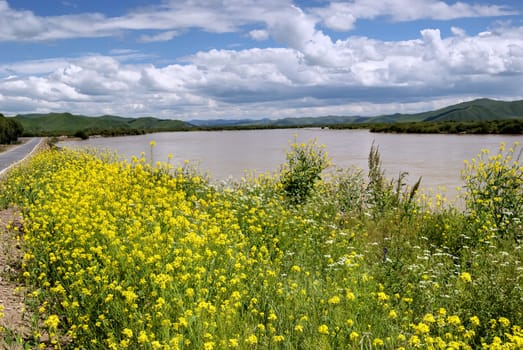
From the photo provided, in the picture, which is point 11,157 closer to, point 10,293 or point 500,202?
→ point 10,293

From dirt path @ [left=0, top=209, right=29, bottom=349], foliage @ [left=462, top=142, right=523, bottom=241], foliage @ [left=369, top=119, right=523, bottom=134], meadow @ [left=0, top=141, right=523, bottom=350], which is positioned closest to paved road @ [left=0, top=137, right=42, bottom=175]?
dirt path @ [left=0, top=209, right=29, bottom=349]

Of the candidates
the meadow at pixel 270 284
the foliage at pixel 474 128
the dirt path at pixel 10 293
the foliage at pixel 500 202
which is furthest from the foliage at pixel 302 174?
the foliage at pixel 474 128

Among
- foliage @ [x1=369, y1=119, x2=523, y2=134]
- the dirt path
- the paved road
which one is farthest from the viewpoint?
foliage @ [x1=369, y1=119, x2=523, y2=134]

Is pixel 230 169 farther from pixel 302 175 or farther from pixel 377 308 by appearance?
pixel 377 308

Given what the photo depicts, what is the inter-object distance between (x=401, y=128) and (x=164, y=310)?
83325 millimetres

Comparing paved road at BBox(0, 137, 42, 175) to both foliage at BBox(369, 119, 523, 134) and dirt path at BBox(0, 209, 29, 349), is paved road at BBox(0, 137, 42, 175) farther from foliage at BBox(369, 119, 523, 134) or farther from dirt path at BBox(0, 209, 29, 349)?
foliage at BBox(369, 119, 523, 134)

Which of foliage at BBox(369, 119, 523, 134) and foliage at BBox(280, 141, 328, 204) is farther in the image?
foliage at BBox(369, 119, 523, 134)

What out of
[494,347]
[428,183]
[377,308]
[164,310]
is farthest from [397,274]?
[428,183]

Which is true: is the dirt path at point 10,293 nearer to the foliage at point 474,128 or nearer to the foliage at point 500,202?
the foliage at point 500,202

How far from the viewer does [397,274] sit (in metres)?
6.02

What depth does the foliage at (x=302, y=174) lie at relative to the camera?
1144 centimetres

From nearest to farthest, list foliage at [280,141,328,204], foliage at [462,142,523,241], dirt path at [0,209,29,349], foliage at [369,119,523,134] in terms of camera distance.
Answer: dirt path at [0,209,29,349]
foliage at [462,142,523,241]
foliage at [280,141,328,204]
foliage at [369,119,523,134]

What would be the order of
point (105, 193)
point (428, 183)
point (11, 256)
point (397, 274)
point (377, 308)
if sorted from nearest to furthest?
point (377, 308) < point (397, 274) < point (11, 256) < point (105, 193) < point (428, 183)

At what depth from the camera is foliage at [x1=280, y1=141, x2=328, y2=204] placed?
11.4 meters
